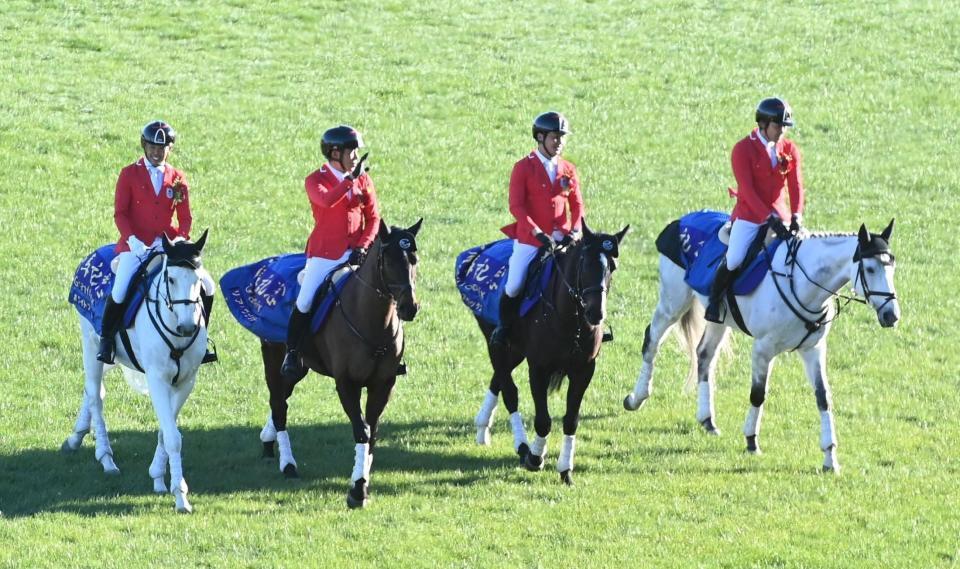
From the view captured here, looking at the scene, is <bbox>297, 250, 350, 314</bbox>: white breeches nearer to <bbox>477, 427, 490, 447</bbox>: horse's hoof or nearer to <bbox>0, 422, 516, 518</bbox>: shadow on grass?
<bbox>0, 422, 516, 518</bbox>: shadow on grass

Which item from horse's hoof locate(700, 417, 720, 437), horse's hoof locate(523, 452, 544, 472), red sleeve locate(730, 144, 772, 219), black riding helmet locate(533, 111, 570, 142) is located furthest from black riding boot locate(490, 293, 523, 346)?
horse's hoof locate(700, 417, 720, 437)

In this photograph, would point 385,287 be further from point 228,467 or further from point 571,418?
point 228,467

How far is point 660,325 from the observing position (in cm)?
1789

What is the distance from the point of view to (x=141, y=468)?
51.1 ft

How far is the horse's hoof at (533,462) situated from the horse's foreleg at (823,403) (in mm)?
3013

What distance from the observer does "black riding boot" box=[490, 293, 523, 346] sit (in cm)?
1516

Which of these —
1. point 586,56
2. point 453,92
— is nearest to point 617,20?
point 586,56

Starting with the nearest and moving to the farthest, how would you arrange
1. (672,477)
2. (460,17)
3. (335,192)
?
(335,192), (672,477), (460,17)

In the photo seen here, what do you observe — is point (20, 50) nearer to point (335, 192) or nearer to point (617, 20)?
point (617, 20)

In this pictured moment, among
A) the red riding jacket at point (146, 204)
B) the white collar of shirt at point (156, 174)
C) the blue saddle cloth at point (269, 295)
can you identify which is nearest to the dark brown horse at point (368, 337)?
the blue saddle cloth at point (269, 295)

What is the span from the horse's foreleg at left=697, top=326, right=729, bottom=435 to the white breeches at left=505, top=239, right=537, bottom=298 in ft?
10.9

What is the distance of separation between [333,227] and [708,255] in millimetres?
4684

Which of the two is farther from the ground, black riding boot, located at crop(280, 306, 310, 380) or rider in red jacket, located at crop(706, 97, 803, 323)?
rider in red jacket, located at crop(706, 97, 803, 323)

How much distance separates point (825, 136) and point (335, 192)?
19.1 meters
